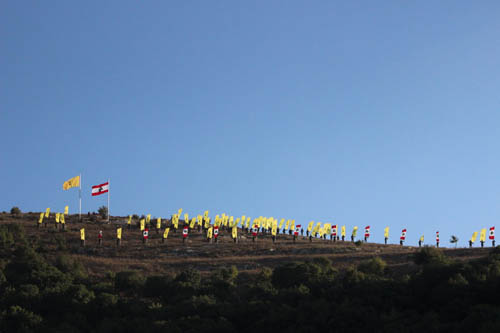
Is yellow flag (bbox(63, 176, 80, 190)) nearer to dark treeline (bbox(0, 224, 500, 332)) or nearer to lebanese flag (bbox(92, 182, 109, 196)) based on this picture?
lebanese flag (bbox(92, 182, 109, 196))

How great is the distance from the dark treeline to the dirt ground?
4867mm

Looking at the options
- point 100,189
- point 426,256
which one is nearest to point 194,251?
point 100,189

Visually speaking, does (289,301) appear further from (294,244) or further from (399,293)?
(294,244)

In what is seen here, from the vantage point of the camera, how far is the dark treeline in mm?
43469

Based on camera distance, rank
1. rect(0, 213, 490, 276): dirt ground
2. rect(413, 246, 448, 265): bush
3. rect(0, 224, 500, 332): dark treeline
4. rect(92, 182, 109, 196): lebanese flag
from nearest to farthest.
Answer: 1. rect(0, 224, 500, 332): dark treeline
2. rect(413, 246, 448, 265): bush
3. rect(0, 213, 490, 276): dirt ground
4. rect(92, 182, 109, 196): lebanese flag

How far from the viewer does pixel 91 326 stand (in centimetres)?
4978

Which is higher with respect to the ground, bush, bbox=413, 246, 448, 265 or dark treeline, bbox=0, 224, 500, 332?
bush, bbox=413, 246, 448, 265

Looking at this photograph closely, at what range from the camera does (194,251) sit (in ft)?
245

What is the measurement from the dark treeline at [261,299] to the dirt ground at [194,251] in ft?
16.0

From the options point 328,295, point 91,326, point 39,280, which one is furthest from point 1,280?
point 328,295

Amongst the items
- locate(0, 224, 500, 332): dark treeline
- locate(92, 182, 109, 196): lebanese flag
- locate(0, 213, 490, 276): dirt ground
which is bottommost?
locate(0, 224, 500, 332): dark treeline

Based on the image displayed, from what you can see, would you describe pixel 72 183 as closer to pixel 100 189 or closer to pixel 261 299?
pixel 100 189

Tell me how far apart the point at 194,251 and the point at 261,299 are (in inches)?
1005

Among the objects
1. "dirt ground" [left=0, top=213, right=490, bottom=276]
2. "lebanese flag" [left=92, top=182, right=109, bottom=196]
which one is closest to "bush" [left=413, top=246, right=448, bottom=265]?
"dirt ground" [left=0, top=213, right=490, bottom=276]
